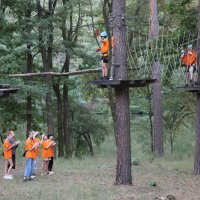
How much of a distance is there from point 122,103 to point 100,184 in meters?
2.75

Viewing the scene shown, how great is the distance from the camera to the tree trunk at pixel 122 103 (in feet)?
46.5

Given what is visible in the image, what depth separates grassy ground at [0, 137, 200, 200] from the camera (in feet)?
41.2

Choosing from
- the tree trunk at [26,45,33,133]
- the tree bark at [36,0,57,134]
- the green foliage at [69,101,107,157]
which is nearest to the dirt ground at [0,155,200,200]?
the tree bark at [36,0,57,134]

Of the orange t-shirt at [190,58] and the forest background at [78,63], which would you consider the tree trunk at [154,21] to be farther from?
the orange t-shirt at [190,58]

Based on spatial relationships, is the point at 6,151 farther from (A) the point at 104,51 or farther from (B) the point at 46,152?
(A) the point at 104,51

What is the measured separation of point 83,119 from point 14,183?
19099 mm

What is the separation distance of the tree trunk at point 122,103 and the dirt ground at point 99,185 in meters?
0.56

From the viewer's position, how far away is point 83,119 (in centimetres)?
3391

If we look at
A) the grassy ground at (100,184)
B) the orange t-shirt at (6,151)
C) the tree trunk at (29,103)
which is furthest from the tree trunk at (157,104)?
the orange t-shirt at (6,151)

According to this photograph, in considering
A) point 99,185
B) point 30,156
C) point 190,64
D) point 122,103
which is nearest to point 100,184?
point 99,185

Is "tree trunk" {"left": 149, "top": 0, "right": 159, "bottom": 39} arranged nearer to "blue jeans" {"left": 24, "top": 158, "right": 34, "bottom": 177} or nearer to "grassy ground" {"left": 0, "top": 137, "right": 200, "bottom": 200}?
"grassy ground" {"left": 0, "top": 137, "right": 200, "bottom": 200}

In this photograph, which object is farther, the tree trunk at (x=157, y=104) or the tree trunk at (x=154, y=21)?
the tree trunk at (x=157, y=104)

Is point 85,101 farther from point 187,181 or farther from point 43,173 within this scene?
point 187,181

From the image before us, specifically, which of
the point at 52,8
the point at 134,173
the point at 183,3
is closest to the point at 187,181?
the point at 134,173
